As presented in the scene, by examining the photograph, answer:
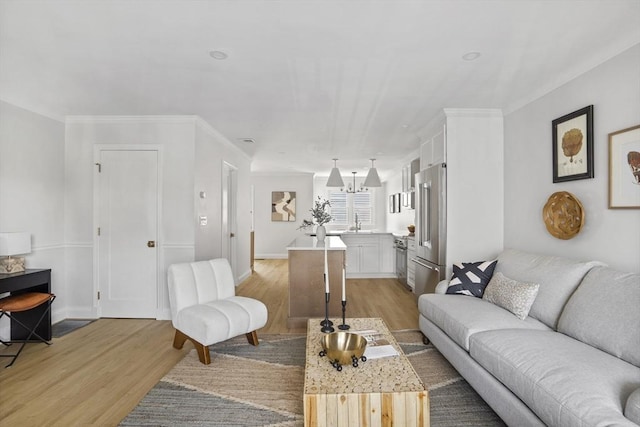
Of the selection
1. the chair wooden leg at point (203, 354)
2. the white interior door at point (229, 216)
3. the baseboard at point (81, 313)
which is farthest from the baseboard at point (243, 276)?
the chair wooden leg at point (203, 354)

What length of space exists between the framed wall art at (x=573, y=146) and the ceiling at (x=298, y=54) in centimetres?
36

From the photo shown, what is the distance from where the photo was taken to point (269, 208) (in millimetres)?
10031

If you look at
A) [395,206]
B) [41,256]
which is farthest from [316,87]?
[395,206]

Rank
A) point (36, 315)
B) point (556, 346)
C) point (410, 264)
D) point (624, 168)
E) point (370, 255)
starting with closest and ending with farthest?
point (556, 346), point (624, 168), point (36, 315), point (410, 264), point (370, 255)

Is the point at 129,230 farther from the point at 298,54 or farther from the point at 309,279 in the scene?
the point at 298,54

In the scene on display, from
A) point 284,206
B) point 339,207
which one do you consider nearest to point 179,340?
point 284,206

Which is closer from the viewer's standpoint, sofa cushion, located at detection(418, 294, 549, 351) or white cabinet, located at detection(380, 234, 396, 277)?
sofa cushion, located at detection(418, 294, 549, 351)

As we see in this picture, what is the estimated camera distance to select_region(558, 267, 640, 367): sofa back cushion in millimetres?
1883

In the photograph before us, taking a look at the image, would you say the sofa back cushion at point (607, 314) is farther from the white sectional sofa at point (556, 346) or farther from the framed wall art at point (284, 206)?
the framed wall art at point (284, 206)

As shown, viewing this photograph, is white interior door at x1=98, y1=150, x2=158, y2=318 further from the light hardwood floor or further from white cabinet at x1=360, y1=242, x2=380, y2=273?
white cabinet at x1=360, y1=242, x2=380, y2=273

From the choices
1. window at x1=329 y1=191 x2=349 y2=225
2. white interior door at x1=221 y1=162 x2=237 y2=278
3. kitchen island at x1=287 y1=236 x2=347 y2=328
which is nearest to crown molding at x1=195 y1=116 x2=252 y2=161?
white interior door at x1=221 y1=162 x2=237 y2=278

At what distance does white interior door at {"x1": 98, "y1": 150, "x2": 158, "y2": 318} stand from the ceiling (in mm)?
642

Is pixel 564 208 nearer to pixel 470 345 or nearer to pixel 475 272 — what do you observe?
pixel 475 272

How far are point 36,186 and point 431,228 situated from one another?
4.62m
